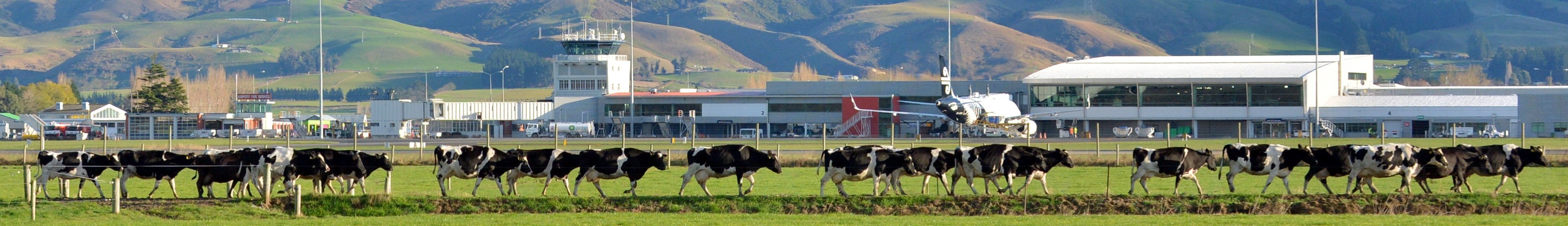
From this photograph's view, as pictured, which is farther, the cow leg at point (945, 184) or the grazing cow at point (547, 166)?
the grazing cow at point (547, 166)

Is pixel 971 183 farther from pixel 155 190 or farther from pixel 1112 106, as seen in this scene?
pixel 1112 106

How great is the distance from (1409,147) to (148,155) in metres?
20.6

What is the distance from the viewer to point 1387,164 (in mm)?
26344

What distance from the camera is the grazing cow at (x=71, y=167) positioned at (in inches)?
1051

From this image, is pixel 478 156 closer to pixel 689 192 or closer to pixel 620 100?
pixel 689 192

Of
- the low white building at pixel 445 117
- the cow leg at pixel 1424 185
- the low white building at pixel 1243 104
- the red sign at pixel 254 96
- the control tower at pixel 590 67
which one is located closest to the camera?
the cow leg at pixel 1424 185

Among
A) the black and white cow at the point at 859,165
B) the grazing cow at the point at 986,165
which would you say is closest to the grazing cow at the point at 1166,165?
the grazing cow at the point at 986,165

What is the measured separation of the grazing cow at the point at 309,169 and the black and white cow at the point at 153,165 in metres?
1.69

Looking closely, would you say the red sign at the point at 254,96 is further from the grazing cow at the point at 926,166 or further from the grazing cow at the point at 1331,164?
the grazing cow at the point at 1331,164

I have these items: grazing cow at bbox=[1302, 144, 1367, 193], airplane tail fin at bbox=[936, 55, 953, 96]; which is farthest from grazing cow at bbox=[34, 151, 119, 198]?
airplane tail fin at bbox=[936, 55, 953, 96]

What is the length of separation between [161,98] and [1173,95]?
63.1m

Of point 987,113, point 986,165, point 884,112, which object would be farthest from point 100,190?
point 884,112

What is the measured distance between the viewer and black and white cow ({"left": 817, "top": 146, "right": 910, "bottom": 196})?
26344 millimetres

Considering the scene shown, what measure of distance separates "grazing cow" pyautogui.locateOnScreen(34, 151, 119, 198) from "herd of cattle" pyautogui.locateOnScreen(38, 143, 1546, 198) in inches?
0.8
